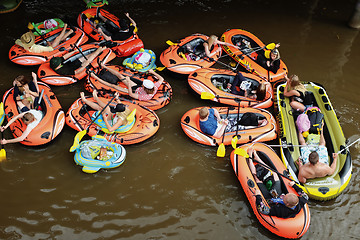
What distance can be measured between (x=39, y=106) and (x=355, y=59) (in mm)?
8387

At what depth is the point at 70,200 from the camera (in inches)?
229

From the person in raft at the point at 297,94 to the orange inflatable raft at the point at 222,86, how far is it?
43 cm

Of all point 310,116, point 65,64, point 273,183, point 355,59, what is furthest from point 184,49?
point 355,59

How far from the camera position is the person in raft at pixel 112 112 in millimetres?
6320

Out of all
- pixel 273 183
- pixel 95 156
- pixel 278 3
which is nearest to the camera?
pixel 273 183

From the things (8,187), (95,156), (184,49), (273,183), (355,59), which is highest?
(355,59)

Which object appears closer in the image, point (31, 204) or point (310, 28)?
point (31, 204)

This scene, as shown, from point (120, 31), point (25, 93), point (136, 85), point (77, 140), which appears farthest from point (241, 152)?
point (120, 31)

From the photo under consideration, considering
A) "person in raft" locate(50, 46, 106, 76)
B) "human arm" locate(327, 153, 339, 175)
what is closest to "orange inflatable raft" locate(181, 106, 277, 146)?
"human arm" locate(327, 153, 339, 175)

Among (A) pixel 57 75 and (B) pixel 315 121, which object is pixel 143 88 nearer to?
(A) pixel 57 75

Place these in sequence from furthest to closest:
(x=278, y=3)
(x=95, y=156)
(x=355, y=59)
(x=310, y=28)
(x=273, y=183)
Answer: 1. (x=278, y=3)
2. (x=310, y=28)
3. (x=355, y=59)
4. (x=95, y=156)
5. (x=273, y=183)

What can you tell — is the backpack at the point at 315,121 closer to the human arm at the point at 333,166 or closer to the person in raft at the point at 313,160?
the person in raft at the point at 313,160

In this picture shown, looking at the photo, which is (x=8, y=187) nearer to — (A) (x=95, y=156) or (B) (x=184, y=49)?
(A) (x=95, y=156)

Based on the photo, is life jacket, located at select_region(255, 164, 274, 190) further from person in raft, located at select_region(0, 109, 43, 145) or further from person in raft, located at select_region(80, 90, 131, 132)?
person in raft, located at select_region(0, 109, 43, 145)
